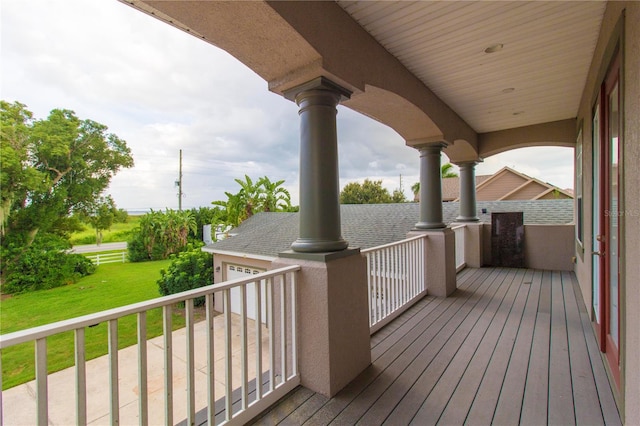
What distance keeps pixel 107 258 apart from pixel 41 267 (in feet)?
14.1

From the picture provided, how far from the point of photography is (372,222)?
10.6 m

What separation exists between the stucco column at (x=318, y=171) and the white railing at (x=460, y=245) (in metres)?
→ 4.53

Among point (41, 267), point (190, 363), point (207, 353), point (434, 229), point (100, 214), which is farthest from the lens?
point (100, 214)

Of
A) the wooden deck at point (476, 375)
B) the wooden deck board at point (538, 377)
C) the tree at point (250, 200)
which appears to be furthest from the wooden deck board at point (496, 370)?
the tree at point (250, 200)

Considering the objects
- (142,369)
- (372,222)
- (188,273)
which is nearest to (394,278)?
(142,369)

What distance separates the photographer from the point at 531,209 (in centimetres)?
889

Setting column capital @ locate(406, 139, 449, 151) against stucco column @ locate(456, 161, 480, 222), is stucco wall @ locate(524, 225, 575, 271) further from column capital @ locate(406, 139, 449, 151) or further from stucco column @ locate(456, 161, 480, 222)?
column capital @ locate(406, 139, 449, 151)

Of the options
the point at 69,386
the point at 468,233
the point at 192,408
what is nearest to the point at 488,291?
the point at 468,233

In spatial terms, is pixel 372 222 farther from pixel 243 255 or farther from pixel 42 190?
pixel 42 190

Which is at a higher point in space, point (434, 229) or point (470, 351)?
point (434, 229)

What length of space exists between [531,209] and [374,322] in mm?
8366

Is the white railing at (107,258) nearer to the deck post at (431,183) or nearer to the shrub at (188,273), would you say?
the shrub at (188,273)

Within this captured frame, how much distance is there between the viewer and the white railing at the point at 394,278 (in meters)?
3.17

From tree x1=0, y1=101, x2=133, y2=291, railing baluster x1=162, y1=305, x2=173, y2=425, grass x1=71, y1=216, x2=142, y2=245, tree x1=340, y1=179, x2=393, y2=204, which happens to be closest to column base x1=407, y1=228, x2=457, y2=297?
railing baluster x1=162, y1=305, x2=173, y2=425
